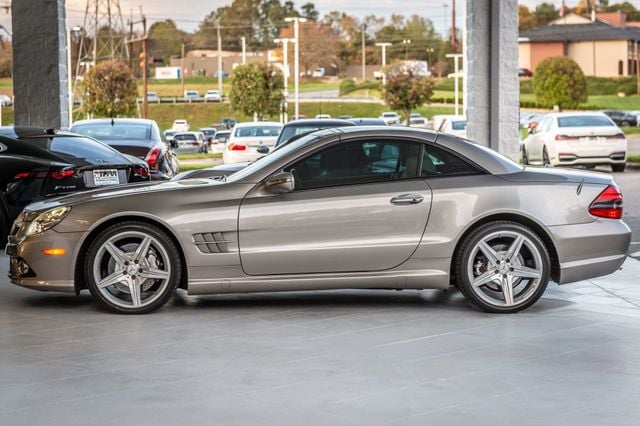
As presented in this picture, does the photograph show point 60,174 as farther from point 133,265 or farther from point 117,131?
point 117,131

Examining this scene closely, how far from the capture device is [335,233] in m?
8.69

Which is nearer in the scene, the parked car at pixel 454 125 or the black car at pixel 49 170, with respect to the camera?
the black car at pixel 49 170

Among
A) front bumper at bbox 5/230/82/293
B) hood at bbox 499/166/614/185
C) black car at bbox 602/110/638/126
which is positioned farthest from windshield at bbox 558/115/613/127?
black car at bbox 602/110/638/126

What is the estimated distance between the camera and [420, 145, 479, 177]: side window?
29.3ft

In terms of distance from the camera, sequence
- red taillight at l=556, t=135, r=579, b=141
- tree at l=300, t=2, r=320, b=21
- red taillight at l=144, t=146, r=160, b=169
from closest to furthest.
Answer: red taillight at l=144, t=146, r=160, b=169
red taillight at l=556, t=135, r=579, b=141
tree at l=300, t=2, r=320, b=21

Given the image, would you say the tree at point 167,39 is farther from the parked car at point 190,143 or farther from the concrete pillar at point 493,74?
the concrete pillar at point 493,74

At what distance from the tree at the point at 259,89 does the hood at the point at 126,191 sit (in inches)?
3072

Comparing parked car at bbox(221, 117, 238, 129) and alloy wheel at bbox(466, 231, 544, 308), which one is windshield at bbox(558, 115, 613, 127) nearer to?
alloy wheel at bbox(466, 231, 544, 308)

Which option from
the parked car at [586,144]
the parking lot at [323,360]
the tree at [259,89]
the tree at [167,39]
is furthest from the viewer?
the tree at [167,39]

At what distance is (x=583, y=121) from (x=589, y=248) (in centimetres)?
2002

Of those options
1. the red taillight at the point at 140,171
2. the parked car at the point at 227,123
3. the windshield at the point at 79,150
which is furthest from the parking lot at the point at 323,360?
the parked car at the point at 227,123

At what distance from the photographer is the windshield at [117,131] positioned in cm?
1847

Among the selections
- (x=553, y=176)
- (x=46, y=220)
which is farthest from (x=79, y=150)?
(x=553, y=176)

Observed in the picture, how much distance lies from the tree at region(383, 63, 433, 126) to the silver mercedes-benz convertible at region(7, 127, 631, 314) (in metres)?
70.2
